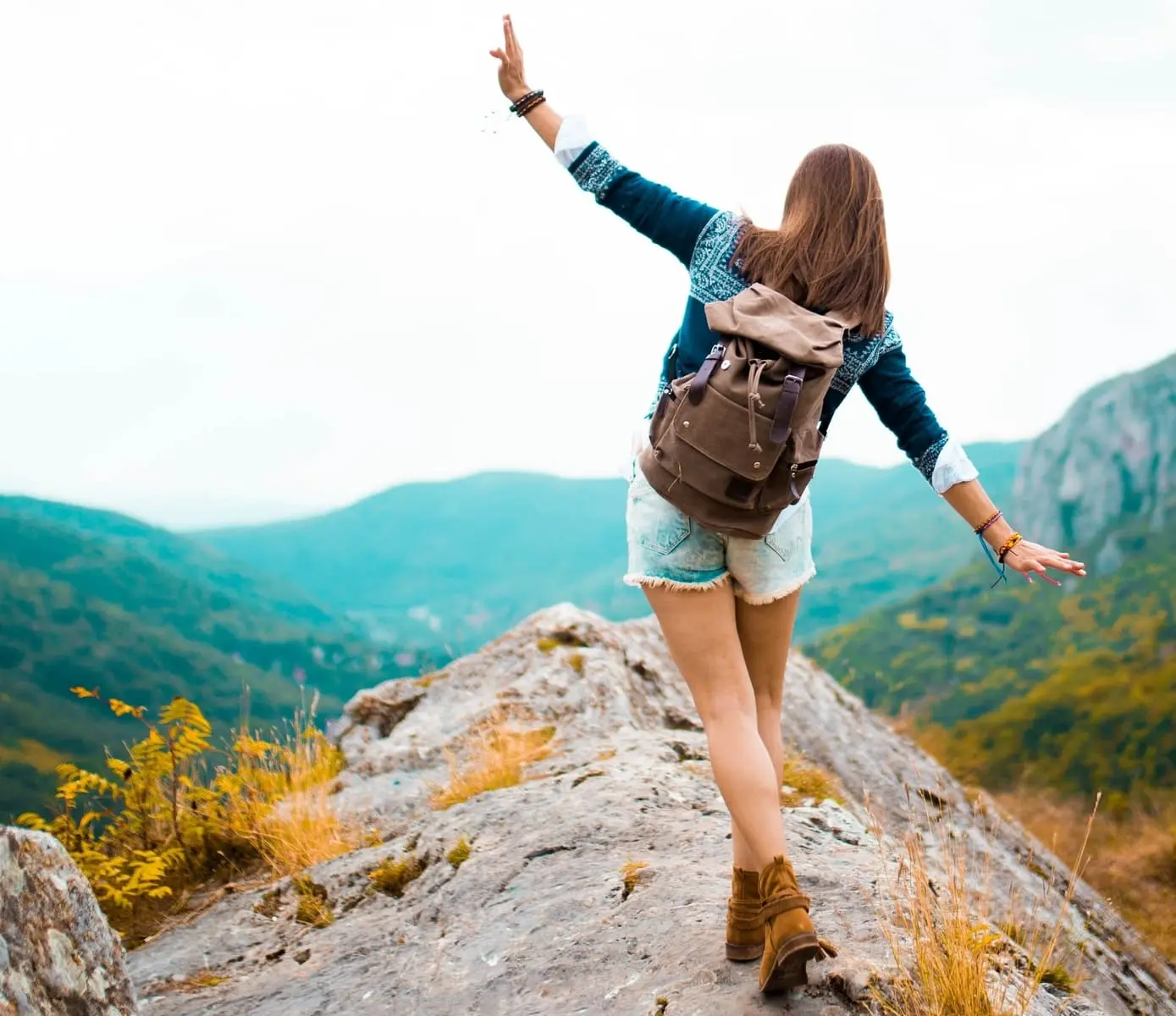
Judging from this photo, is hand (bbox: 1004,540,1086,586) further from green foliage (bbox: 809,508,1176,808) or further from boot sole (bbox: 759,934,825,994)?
green foliage (bbox: 809,508,1176,808)

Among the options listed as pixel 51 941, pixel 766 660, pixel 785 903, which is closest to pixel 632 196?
pixel 766 660

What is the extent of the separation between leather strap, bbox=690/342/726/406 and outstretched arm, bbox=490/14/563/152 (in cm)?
120

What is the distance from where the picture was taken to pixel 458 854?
5.57m

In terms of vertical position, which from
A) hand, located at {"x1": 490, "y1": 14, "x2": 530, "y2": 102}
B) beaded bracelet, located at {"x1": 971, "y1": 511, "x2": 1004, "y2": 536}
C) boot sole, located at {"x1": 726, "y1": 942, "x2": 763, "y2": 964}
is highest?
hand, located at {"x1": 490, "y1": 14, "x2": 530, "y2": 102}

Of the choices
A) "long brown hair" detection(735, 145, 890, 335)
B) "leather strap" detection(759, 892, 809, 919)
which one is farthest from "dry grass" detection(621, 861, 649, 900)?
"long brown hair" detection(735, 145, 890, 335)

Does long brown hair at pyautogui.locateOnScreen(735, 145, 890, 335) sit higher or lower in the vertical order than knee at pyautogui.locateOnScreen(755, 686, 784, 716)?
higher

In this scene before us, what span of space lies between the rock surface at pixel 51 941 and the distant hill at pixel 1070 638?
49582 millimetres

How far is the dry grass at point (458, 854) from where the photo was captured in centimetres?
550

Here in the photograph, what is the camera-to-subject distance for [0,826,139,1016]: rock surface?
3.16m

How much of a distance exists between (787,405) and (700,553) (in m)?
0.61

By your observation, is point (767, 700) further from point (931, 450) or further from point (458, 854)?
point (458, 854)

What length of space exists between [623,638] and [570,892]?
5.68 m

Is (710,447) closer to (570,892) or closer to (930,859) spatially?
(570,892)

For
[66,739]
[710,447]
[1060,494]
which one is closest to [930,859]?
[710,447]
